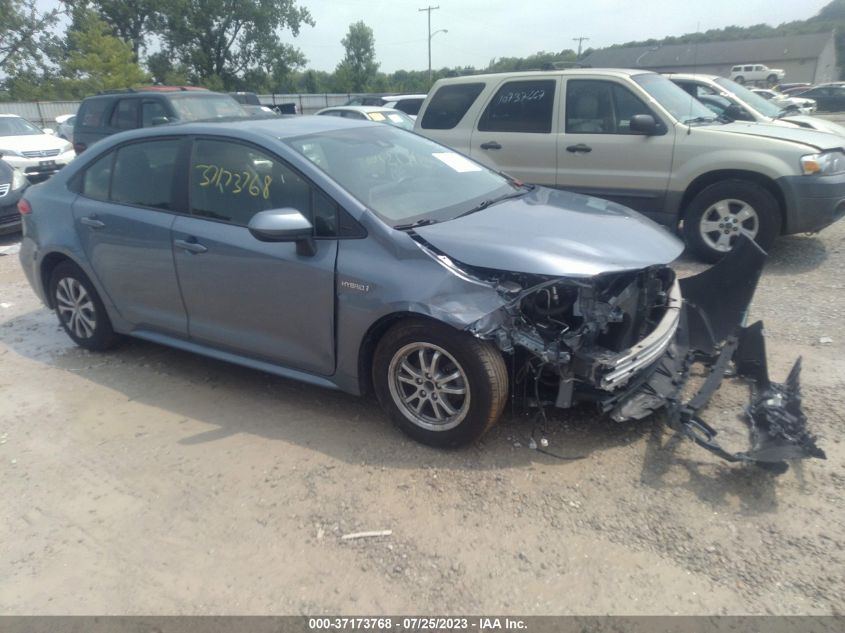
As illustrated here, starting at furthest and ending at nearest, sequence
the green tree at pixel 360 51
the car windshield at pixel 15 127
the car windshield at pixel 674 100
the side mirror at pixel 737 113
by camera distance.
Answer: the green tree at pixel 360 51
the car windshield at pixel 15 127
the side mirror at pixel 737 113
the car windshield at pixel 674 100

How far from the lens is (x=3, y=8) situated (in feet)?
131

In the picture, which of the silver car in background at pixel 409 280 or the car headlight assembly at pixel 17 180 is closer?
the silver car in background at pixel 409 280

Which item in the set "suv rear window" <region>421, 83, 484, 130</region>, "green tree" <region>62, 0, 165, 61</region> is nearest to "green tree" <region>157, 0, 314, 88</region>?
"green tree" <region>62, 0, 165, 61</region>

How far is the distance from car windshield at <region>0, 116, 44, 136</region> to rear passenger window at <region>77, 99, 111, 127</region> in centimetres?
328

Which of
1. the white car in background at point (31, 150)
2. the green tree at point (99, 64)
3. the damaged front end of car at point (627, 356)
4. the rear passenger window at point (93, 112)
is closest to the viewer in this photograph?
the damaged front end of car at point (627, 356)

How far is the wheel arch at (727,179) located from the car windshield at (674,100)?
68 centimetres

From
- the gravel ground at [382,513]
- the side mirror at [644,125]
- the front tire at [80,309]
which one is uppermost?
the side mirror at [644,125]

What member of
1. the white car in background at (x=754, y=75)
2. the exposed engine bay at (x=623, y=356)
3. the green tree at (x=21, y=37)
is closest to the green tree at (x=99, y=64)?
the green tree at (x=21, y=37)

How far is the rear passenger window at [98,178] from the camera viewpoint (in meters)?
4.57

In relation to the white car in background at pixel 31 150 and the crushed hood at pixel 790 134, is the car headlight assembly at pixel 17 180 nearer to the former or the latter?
the white car in background at pixel 31 150

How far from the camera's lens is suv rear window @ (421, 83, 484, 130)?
299 inches

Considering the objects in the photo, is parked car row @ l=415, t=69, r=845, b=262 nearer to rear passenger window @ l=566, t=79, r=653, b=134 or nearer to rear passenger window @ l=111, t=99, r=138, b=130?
rear passenger window @ l=566, t=79, r=653, b=134

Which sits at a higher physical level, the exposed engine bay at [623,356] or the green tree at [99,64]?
the green tree at [99,64]

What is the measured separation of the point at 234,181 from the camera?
153 inches
